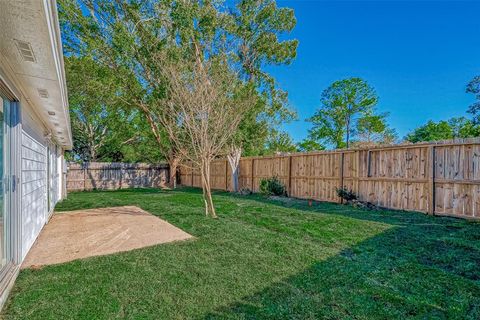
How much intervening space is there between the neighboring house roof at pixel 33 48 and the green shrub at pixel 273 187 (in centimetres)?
727

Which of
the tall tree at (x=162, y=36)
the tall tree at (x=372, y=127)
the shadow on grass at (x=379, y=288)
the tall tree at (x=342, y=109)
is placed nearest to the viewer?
the shadow on grass at (x=379, y=288)

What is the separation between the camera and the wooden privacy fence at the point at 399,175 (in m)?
5.21

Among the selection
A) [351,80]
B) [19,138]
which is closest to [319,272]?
[19,138]

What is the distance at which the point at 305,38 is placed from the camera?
12852 millimetres

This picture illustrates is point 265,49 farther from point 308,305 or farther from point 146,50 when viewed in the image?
point 308,305

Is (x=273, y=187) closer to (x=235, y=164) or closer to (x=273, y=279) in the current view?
(x=235, y=164)

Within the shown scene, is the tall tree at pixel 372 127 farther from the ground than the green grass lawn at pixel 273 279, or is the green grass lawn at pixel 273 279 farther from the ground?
the tall tree at pixel 372 127

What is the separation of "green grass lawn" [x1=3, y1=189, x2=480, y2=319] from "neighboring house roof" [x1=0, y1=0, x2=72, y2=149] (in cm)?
207

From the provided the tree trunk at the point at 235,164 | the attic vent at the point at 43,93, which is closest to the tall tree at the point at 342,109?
the tree trunk at the point at 235,164

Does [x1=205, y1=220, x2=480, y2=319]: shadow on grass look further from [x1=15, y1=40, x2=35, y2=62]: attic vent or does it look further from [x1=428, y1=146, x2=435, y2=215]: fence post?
[x1=15, y1=40, x2=35, y2=62]: attic vent

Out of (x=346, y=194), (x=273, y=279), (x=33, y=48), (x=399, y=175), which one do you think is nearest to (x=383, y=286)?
(x=273, y=279)

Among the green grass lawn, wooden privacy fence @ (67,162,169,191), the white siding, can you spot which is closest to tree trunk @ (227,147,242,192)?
wooden privacy fence @ (67,162,169,191)

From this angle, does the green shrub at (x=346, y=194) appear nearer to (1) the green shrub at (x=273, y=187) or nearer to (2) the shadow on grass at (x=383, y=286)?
(1) the green shrub at (x=273, y=187)

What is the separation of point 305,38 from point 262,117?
467cm
